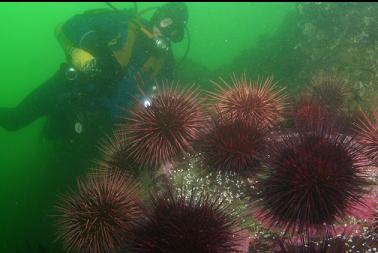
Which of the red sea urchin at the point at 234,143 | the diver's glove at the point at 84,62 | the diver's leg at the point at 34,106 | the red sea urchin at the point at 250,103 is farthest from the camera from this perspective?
the diver's leg at the point at 34,106

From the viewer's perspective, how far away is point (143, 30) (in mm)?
8398

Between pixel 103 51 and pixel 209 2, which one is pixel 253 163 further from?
pixel 209 2

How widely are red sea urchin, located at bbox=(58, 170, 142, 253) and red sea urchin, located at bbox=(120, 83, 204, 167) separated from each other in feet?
2.31

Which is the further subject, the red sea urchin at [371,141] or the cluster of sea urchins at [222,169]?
the red sea urchin at [371,141]

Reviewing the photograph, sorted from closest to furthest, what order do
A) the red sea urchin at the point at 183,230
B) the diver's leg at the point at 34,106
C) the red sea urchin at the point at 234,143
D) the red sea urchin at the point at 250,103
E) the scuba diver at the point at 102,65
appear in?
the red sea urchin at the point at 183,230, the red sea urchin at the point at 234,143, the red sea urchin at the point at 250,103, the scuba diver at the point at 102,65, the diver's leg at the point at 34,106

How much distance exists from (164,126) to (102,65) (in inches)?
133

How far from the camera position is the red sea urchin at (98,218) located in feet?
14.4

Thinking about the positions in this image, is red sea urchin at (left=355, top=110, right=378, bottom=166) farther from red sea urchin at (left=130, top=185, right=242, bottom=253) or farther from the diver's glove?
the diver's glove

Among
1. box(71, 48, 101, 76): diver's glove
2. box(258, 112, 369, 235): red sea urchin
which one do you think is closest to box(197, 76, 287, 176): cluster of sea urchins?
box(258, 112, 369, 235): red sea urchin

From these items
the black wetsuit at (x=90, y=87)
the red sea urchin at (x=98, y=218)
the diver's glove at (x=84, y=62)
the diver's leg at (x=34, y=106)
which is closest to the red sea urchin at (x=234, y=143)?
the red sea urchin at (x=98, y=218)

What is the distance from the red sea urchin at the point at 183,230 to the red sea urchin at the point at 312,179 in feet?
2.04

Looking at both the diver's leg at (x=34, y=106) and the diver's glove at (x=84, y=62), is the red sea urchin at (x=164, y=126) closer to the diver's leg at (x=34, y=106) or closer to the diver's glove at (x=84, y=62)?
the diver's glove at (x=84, y=62)

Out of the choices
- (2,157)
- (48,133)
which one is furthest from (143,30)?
(2,157)

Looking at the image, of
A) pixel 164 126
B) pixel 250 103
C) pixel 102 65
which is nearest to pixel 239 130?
pixel 250 103
